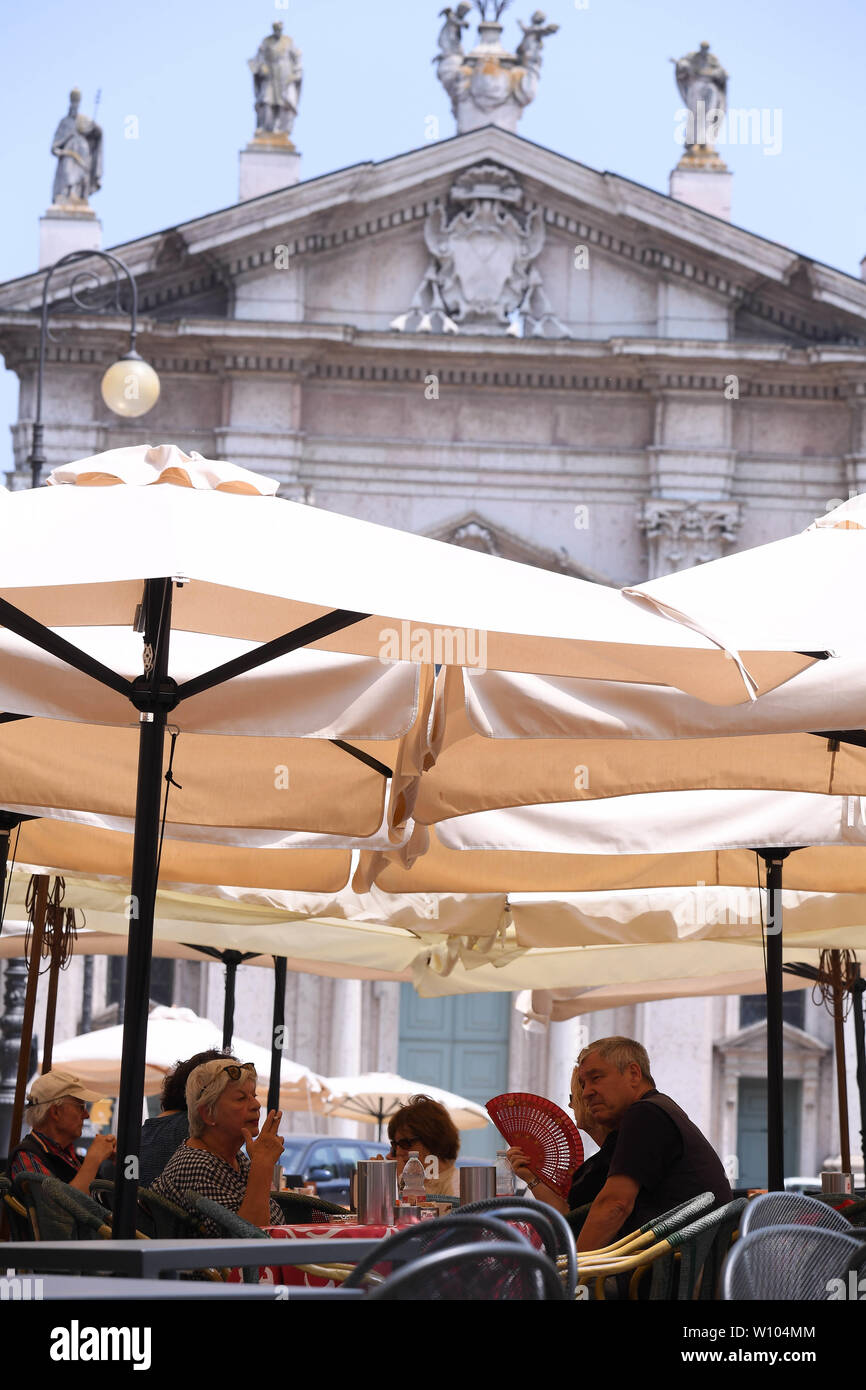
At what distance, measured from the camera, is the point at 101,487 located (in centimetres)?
486

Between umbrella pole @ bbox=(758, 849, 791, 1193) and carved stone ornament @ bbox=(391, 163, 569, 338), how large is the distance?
699 inches

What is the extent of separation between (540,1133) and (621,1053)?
1.77ft

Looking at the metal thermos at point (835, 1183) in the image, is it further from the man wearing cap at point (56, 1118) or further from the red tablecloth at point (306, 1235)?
the man wearing cap at point (56, 1118)

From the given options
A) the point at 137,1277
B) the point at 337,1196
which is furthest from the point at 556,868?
the point at 337,1196

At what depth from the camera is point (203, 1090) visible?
5.62 meters

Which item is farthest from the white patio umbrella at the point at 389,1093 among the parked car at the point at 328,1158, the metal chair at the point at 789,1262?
the metal chair at the point at 789,1262

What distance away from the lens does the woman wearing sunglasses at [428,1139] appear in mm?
7480

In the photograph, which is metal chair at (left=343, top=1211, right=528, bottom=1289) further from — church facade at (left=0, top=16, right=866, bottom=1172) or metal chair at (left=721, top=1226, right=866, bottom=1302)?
church facade at (left=0, top=16, right=866, bottom=1172)

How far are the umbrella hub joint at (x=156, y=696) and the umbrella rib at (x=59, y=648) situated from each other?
0.12 feet

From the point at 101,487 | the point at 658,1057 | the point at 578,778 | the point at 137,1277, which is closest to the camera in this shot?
the point at 137,1277

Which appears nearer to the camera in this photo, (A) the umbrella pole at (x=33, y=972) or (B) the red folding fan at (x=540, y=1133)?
(B) the red folding fan at (x=540, y=1133)
